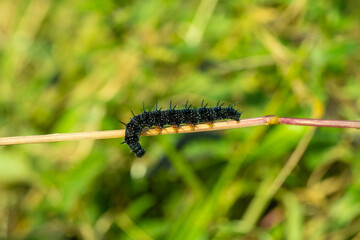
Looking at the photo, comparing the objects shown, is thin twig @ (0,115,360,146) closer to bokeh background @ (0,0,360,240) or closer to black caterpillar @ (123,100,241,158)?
black caterpillar @ (123,100,241,158)

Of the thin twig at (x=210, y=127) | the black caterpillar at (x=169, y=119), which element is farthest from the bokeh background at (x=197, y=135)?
the thin twig at (x=210, y=127)

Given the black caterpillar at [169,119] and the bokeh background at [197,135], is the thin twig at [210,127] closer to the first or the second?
the black caterpillar at [169,119]

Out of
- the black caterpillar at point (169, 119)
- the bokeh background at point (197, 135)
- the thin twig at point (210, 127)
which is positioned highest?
the bokeh background at point (197, 135)

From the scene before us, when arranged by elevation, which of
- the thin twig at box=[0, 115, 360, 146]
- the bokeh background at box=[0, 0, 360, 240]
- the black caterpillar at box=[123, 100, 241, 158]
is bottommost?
the thin twig at box=[0, 115, 360, 146]

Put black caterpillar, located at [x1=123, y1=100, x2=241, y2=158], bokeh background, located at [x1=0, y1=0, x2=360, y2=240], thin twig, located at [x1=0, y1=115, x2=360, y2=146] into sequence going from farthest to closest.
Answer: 1. bokeh background, located at [x1=0, y1=0, x2=360, y2=240]
2. black caterpillar, located at [x1=123, y1=100, x2=241, y2=158]
3. thin twig, located at [x1=0, y1=115, x2=360, y2=146]

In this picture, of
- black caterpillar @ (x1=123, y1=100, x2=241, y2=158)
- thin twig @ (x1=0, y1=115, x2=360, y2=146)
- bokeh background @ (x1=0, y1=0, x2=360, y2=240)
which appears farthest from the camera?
bokeh background @ (x1=0, y1=0, x2=360, y2=240)

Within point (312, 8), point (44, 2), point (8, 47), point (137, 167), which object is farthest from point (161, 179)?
point (44, 2)

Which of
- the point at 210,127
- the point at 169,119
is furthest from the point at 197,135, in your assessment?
the point at 210,127

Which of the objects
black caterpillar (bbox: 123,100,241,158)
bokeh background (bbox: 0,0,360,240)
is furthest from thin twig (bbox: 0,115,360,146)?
bokeh background (bbox: 0,0,360,240)
